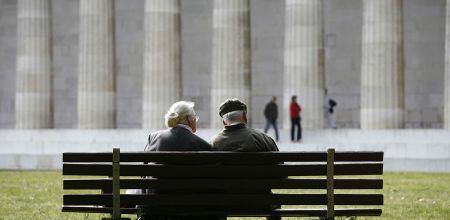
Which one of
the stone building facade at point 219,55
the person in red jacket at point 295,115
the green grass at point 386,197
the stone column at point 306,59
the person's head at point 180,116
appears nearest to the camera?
the person's head at point 180,116

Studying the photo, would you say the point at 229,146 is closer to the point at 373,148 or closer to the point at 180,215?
the point at 180,215

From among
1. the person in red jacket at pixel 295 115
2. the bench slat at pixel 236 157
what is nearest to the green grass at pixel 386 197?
the bench slat at pixel 236 157

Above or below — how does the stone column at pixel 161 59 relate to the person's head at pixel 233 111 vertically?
above

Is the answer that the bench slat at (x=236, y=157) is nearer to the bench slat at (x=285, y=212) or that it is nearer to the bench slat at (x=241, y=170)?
the bench slat at (x=241, y=170)

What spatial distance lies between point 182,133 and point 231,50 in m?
45.0

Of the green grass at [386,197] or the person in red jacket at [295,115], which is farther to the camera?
the person in red jacket at [295,115]

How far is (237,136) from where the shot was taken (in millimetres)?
20828

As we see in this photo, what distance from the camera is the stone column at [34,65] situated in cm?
7094

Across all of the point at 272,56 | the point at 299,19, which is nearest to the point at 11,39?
the point at 272,56

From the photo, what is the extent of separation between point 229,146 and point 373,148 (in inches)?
1587

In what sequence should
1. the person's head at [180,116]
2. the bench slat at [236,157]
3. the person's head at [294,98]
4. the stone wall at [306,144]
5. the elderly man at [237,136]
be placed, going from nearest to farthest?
the bench slat at [236,157], the person's head at [180,116], the elderly man at [237,136], the stone wall at [306,144], the person's head at [294,98]

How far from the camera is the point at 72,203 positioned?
66.9 ft

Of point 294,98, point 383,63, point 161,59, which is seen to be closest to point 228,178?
point 294,98

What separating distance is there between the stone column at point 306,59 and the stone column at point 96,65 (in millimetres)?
11947
